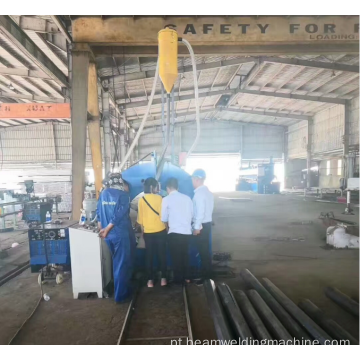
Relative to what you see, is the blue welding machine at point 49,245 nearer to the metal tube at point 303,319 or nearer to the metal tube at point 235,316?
the metal tube at point 235,316

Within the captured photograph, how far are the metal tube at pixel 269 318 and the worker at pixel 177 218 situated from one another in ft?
3.21

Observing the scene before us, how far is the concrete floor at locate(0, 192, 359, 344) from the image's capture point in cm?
263

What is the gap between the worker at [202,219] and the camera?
11.5 ft

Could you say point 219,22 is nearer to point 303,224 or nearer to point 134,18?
point 134,18

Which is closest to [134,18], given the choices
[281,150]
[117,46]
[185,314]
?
[117,46]

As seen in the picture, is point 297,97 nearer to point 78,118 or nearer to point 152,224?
point 78,118

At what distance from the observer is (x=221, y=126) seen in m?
21.7

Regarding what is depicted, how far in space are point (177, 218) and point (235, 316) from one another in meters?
1.24

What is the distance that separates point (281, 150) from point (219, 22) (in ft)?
62.6

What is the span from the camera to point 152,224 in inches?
133

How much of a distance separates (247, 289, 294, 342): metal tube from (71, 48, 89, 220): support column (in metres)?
3.38

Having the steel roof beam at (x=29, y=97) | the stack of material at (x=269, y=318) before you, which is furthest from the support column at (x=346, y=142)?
the steel roof beam at (x=29, y=97)

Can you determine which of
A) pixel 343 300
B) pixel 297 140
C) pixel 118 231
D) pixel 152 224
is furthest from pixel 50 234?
pixel 297 140

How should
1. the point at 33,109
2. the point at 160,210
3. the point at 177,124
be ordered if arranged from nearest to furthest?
the point at 160,210 → the point at 33,109 → the point at 177,124
